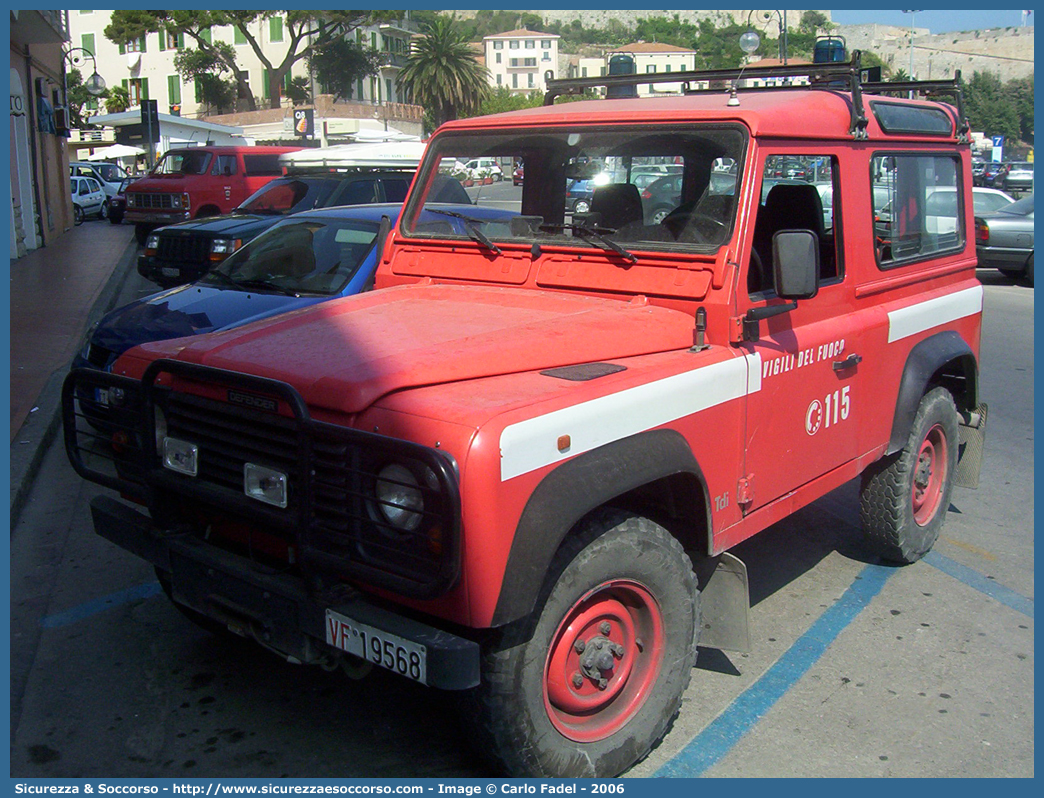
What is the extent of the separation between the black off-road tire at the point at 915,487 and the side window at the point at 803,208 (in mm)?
1137

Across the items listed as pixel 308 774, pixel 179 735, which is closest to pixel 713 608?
pixel 308 774

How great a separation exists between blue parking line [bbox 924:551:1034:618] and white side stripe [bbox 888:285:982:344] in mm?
1288

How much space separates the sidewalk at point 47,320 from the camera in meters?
6.80

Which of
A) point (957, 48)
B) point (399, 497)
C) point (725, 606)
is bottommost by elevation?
point (725, 606)

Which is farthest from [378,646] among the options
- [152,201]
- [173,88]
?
[173,88]

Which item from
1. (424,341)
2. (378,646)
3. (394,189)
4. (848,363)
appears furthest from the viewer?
(394,189)

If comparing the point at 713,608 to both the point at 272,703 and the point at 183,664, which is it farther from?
the point at 183,664

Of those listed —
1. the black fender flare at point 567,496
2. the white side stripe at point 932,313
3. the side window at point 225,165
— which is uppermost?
the side window at point 225,165

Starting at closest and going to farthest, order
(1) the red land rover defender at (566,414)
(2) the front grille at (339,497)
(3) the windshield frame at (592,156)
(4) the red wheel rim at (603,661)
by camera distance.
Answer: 1. (2) the front grille at (339,497)
2. (1) the red land rover defender at (566,414)
3. (4) the red wheel rim at (603,661)
4. (3) the windshield frame at (592,156)

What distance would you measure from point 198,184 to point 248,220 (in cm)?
957

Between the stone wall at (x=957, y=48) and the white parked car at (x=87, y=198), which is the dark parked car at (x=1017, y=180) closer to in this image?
the white parked car at (x=87, y=198)

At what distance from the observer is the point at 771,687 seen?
12.5 feet

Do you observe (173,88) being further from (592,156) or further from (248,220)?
(592,156)

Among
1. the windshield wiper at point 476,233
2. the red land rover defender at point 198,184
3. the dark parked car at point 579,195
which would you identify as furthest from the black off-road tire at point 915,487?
the red land rover defender at point 198,184
